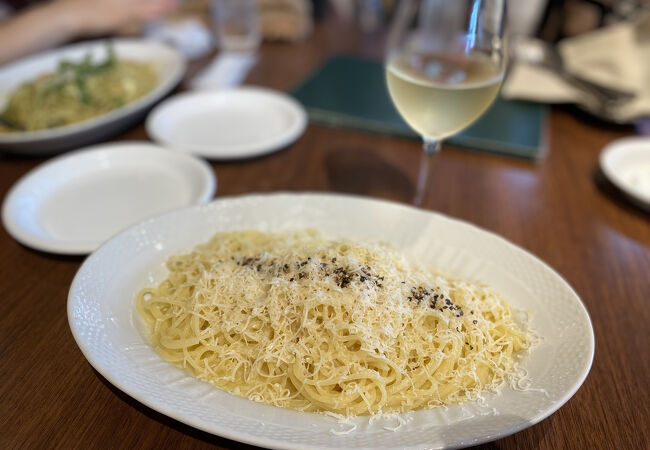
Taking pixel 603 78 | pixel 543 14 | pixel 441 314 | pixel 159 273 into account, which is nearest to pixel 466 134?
pixel 603 78

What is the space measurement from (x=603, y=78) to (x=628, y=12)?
0.72 metres

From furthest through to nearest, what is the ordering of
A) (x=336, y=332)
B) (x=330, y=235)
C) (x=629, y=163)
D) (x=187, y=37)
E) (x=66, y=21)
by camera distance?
1. (x=187, y=37)
2. (x=66, y=21)
3. (x=629, y=163)
4. (x=330, y=235)
5. (x=336, y=332)

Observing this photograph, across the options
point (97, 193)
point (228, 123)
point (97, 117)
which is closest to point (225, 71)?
point (228, 123)

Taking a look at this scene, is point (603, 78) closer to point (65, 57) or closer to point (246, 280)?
point (246, 280)

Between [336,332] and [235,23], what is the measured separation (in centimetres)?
A: 213

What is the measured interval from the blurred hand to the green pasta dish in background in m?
0.62

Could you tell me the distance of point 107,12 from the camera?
2449 mm

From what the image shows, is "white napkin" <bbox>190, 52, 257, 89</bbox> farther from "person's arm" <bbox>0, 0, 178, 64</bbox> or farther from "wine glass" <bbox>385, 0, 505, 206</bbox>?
"wine glass" <bbox>385, 0, 505, 206</bbox>

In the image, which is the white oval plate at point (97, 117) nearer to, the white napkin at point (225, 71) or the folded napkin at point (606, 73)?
the white napkin at point (225, 71)

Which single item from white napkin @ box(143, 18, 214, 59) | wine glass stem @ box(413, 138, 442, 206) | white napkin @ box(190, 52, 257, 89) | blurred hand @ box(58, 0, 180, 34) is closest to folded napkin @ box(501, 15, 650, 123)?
wine glass stem @ box(413, 138, 442, 206)

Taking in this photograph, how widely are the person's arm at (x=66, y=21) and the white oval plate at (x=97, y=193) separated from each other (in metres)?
1.21

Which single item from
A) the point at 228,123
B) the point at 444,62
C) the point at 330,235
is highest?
the point at 444,62

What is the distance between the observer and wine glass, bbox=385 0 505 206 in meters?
1.11

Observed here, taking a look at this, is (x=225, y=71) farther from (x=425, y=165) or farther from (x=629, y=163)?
(x=629, y=163)
